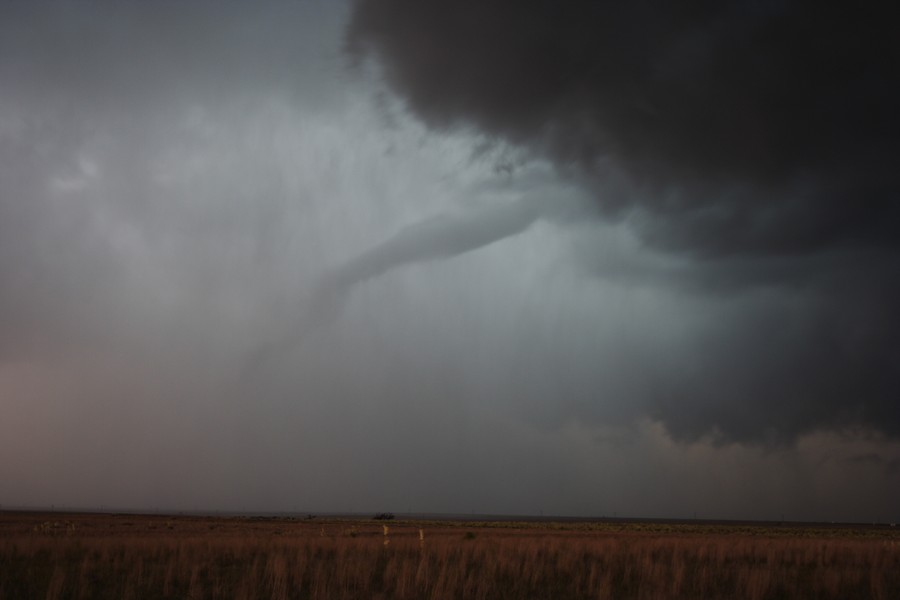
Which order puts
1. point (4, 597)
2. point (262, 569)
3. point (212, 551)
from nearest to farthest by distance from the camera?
point (4, 597), point (262, 569), point (212, 551)

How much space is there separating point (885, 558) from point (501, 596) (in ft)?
51.3

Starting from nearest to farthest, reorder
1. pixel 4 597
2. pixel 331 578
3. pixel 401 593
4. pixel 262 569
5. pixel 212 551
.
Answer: pixel 4 597 < pixel 401 593 < pixel 331 578 < pixel 262 569 < pixel 212 551

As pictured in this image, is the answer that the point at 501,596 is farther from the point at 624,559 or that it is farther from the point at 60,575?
the point at 60,575

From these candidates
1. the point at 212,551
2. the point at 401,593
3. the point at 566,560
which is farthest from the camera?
the point at 212,551

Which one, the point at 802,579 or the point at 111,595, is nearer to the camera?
the point at 111,595

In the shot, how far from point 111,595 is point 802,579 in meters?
16.4

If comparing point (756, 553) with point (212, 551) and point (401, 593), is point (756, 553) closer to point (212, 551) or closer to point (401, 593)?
point (401, 593)

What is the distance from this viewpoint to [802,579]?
682 inches

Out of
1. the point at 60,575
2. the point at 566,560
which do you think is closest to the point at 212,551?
the point at 60,575

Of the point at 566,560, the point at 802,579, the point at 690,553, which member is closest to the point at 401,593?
the point at 566,560

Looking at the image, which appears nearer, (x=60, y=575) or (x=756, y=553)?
(x=60, y=575)

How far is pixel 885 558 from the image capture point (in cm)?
2209

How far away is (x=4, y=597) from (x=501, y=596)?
971 centimetres

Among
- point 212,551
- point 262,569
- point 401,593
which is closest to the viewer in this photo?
point 401,593
